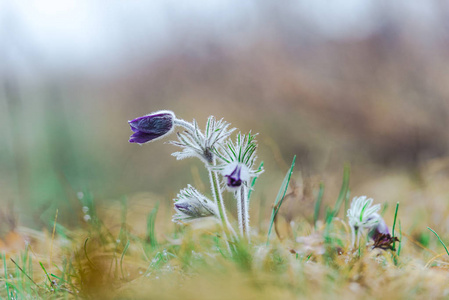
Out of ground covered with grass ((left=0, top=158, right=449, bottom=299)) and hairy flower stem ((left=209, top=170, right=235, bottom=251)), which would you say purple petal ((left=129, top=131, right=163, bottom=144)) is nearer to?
hairy flower stem ((left=209, top=170, right=235, bottom=251))

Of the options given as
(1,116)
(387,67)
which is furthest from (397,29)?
(1,116)

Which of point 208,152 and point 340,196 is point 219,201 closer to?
point 208,152

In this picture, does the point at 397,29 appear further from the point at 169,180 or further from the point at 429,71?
the point at 169,180

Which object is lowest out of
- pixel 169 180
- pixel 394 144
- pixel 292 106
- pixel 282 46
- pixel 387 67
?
pixel 169 180

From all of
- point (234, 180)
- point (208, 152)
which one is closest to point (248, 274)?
point (234, 180)

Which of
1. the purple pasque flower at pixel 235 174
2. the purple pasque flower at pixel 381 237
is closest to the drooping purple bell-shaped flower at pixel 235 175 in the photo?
the purple pasque flower at pixel 235 174

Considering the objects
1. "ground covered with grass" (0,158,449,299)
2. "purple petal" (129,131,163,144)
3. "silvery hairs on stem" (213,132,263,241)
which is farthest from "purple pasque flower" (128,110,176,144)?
"ground covered with grass" (0,158,449,299)
